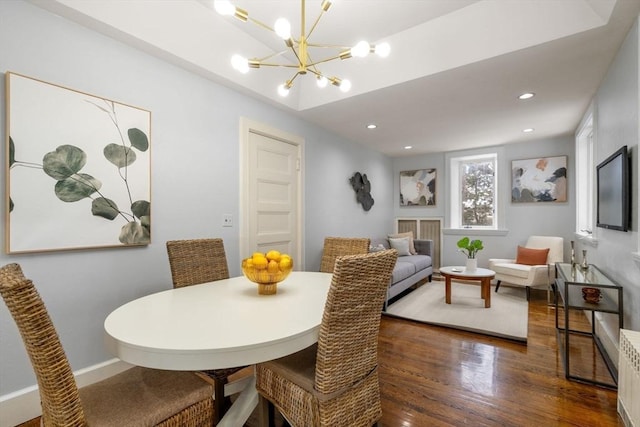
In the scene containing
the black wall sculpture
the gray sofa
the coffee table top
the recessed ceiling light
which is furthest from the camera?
the black wall sculpture

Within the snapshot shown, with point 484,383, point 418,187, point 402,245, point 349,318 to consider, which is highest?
point 418,187

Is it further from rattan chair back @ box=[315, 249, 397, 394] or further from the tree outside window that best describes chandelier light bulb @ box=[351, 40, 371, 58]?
the tree outside window

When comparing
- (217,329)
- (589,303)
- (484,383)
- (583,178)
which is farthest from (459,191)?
(217,329)

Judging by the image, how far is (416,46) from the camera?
100 inches

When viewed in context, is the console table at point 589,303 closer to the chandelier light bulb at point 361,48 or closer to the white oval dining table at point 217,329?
the white oval dining table at point 217,329

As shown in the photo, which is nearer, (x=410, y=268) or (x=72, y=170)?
(x=72, y=170)

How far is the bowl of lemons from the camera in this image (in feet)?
4.93

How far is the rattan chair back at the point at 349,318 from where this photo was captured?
3.67ft

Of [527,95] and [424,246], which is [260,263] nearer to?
[527,95]

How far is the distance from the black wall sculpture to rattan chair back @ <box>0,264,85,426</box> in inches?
160

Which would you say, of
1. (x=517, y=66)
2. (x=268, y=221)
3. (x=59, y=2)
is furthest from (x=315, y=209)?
(x=59, y=2)

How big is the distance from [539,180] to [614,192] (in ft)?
9.25

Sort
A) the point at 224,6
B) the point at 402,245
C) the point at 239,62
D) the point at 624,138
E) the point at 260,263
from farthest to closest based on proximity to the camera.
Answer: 1. the point at 402,245
2. the point at 624,138
3. the point at 239,62
4. the point at 260,263
5. the point at 224,6

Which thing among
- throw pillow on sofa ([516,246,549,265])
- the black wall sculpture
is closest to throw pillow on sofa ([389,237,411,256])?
the black wall sculpture
